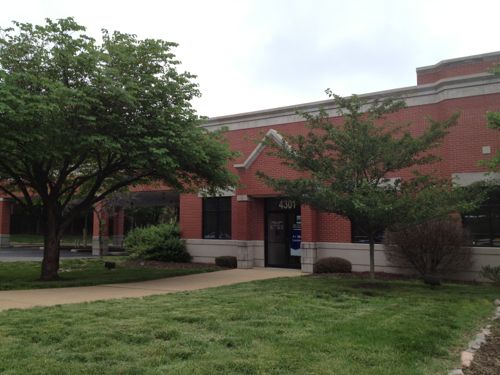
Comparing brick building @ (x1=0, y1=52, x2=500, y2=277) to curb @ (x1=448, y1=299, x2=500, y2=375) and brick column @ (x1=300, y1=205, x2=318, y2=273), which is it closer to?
brick column @ (x1=300, y1=205, x2=318, y2=273)

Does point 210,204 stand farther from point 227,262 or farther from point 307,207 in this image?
point 307,207

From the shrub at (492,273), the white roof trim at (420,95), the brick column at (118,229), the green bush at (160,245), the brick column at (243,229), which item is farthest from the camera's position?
the brick column at (118,229)

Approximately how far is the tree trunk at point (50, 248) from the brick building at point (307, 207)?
20.3 feet

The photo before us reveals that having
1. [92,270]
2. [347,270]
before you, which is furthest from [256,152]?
[92,270]

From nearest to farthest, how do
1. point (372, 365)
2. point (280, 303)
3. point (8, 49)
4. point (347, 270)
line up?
point (372, 365), point (280, 303), point (8, 49), point (347, 270)

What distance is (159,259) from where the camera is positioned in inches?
831

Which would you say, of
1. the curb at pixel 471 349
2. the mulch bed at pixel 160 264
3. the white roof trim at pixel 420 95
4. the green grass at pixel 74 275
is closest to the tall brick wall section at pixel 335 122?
the white roof trim at pixel 420 95

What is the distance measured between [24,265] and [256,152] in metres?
10.0

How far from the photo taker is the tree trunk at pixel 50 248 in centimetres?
1427

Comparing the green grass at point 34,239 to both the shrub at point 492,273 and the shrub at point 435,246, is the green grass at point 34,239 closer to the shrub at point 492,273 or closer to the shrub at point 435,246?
the shrub at point 435,246

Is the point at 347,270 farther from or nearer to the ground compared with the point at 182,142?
nearer to the ground

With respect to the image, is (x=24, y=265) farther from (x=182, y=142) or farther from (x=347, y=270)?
(x=347, y=270)

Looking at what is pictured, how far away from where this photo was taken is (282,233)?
1927 centimetres

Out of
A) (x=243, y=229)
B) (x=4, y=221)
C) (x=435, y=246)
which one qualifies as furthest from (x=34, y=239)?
(x=435, y=246)
